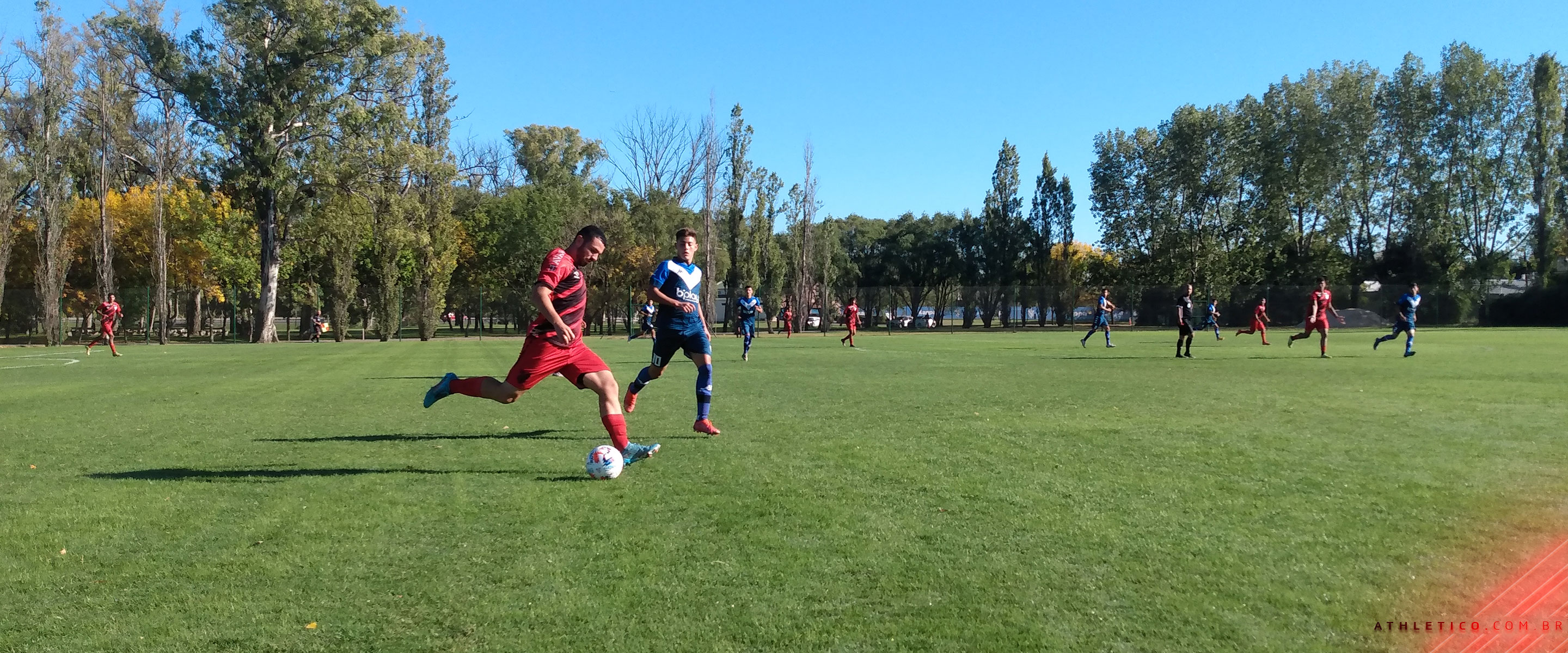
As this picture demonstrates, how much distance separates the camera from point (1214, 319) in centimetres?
3189

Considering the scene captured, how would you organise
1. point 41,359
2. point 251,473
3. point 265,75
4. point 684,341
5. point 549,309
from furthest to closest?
1. point 265,75
2. point 41,359
3. point 684,341
4. point 251,473
5. point 549,309

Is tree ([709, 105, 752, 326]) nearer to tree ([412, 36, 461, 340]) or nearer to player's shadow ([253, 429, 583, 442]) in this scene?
tree ([412, 36, 461, 340])

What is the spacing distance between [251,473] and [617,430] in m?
2.60

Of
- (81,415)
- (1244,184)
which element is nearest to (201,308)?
(81,415)

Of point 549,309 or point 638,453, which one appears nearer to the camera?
point 549,309

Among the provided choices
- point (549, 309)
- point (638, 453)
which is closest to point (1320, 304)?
point (638, 453)

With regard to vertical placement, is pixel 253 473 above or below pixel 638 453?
below

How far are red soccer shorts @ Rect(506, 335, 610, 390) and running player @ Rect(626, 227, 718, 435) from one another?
133 centimetres

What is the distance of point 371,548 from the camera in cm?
451

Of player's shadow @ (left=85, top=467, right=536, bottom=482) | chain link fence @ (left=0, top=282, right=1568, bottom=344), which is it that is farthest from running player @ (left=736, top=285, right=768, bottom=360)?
chain link fence @ (left=0, top=282, right=1568, bottom=344)

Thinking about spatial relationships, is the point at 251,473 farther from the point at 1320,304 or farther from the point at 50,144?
the point at 50,144

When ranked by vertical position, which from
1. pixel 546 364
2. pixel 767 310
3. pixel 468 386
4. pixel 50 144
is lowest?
pixel 468 386

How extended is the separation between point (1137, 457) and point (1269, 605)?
3.27 m

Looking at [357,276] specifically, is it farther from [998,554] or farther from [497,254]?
[998,554]
